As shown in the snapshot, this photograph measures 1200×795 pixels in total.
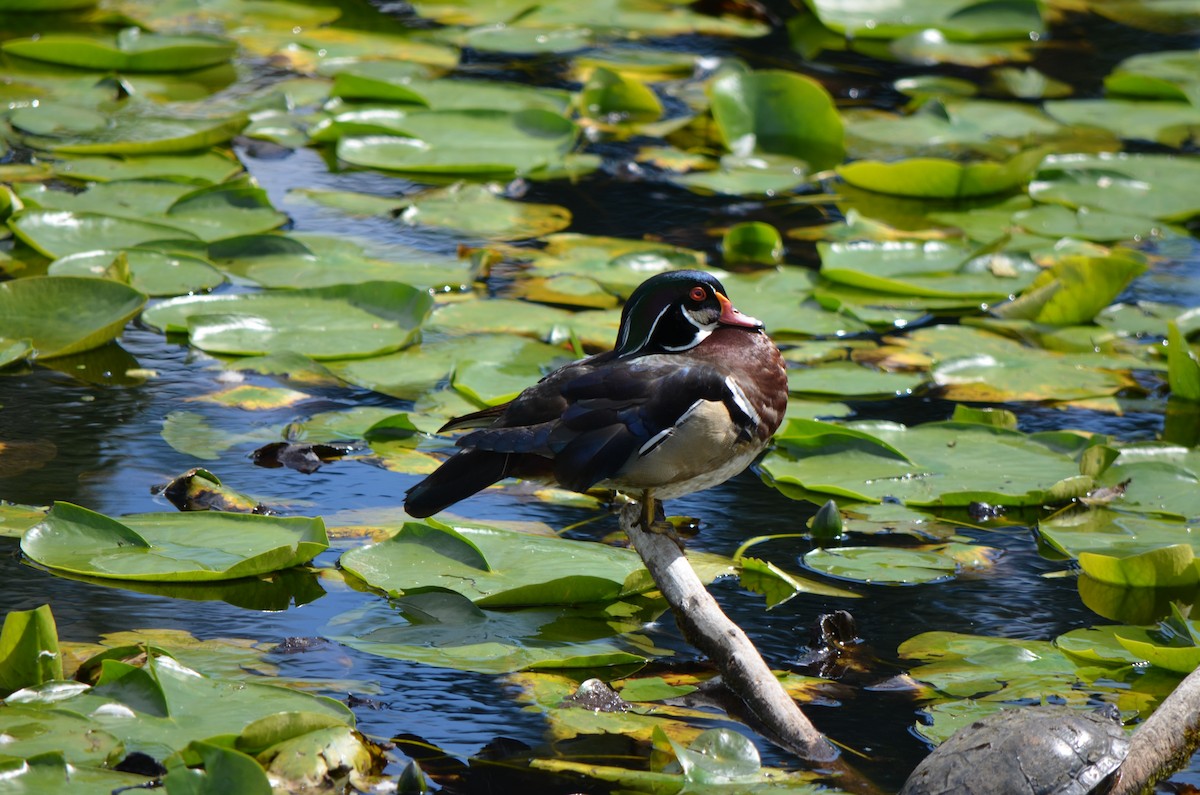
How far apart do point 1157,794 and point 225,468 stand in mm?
2807

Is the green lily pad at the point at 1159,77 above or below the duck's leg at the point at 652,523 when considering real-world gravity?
above

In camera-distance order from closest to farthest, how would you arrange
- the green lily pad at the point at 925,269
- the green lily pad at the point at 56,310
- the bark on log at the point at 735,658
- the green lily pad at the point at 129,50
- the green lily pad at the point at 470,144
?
1. the bark on log at the point at 735,658
2. the green lily pad at the point at 56,310
3. the green lily pad at the point at 925,269
4. the green lily pad at the point at 470,144
5. the green lily pad at the point at 129,50

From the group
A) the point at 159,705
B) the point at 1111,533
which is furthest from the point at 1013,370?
the point at 159,705

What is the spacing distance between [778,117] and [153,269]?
133 inches

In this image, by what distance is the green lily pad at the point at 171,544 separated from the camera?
384cm

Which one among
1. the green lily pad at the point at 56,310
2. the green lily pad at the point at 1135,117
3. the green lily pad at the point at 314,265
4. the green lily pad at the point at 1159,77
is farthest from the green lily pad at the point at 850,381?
the green lily pad at the point at 1159,77

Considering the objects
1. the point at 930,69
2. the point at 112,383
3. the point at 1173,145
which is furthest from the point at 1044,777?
the point at 930,69

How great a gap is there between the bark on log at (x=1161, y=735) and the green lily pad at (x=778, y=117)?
4.66 metres

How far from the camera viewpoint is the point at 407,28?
9.13 m

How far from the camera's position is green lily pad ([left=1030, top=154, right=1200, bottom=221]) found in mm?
6945

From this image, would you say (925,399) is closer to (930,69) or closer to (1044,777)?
(1044,777)

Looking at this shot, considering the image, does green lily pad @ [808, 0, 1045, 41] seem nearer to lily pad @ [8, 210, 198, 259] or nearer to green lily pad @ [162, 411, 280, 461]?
lily pad @ [8, 210, 198, 259]

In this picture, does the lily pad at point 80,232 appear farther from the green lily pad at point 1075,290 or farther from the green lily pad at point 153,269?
the green lily pad at point 1075,290

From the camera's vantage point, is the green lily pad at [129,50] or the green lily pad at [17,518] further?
the green lily pad at [129,50]
